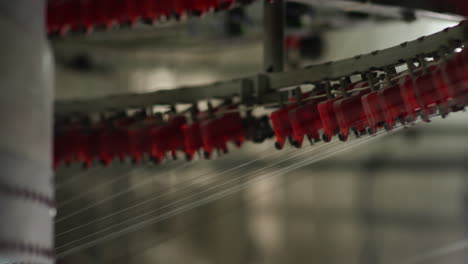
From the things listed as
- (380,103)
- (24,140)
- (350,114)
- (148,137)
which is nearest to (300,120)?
(350,114)

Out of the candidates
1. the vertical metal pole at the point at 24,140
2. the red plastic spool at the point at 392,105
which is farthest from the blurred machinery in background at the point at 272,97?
the vertical metal pole at the point at 24,140

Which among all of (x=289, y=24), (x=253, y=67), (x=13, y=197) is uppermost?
(x=289, y=24)

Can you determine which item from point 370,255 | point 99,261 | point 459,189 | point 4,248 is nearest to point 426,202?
point 459,189

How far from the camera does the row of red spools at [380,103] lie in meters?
3.14

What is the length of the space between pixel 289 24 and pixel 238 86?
1.94 m

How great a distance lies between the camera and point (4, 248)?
3666mm

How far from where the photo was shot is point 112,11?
18.7 ft

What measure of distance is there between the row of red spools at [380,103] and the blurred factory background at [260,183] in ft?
6.25

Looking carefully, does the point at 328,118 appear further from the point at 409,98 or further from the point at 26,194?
the point at 26,194

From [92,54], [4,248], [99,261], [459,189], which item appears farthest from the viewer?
[92,54]

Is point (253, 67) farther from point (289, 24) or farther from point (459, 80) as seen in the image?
point (459, 80)

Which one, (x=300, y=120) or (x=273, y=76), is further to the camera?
(x=273, y=76)

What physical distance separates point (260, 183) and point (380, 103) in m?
4.27

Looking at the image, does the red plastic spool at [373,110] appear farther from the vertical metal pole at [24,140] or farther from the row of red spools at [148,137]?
the vertical metal pole at [24,140]
